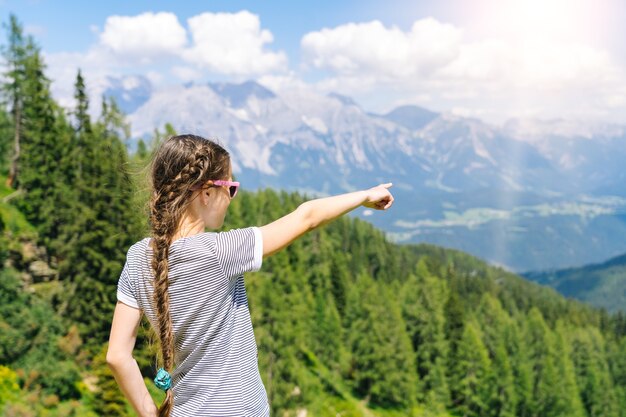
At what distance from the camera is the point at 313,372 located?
60.9 m

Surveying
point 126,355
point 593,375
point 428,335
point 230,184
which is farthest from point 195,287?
point 593,375

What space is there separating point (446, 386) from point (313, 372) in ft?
61.2

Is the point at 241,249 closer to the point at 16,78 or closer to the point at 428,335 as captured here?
the point at 16,78

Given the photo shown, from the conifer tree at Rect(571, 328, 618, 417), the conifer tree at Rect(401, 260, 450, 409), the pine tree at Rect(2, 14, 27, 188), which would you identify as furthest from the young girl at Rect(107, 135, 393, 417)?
the conifer tree at Rect(571, 328, 618, 417)

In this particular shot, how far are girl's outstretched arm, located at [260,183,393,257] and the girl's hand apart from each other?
8cm

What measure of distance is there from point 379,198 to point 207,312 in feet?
4.68

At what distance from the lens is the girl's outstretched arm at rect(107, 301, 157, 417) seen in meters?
3.15

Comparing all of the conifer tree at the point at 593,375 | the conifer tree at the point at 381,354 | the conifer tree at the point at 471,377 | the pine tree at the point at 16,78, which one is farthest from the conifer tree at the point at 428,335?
the pine tree at the point at 16,78

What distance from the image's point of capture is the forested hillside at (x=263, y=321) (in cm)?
2677

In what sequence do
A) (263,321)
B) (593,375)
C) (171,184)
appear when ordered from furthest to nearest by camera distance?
1. (593,375)
2. (263,321)
3. (171,184)

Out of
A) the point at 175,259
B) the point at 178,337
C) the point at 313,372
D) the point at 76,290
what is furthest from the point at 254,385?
the point at 313,372

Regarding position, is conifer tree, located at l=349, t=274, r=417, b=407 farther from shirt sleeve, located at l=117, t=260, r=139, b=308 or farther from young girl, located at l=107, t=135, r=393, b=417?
shirt sleeve, located at l=117, t=260, r=139, b=308

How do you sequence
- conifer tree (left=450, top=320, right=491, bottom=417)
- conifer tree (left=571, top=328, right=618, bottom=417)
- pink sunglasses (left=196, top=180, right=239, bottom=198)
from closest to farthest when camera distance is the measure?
pink sunglasses (left=196, top=180, right=239, bottom=198) → conifer tree (left=450, top=320, right=491, bottom=417) → conifer tree (left=571, top=328, right=618, bottom=417)

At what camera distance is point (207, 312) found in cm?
326
